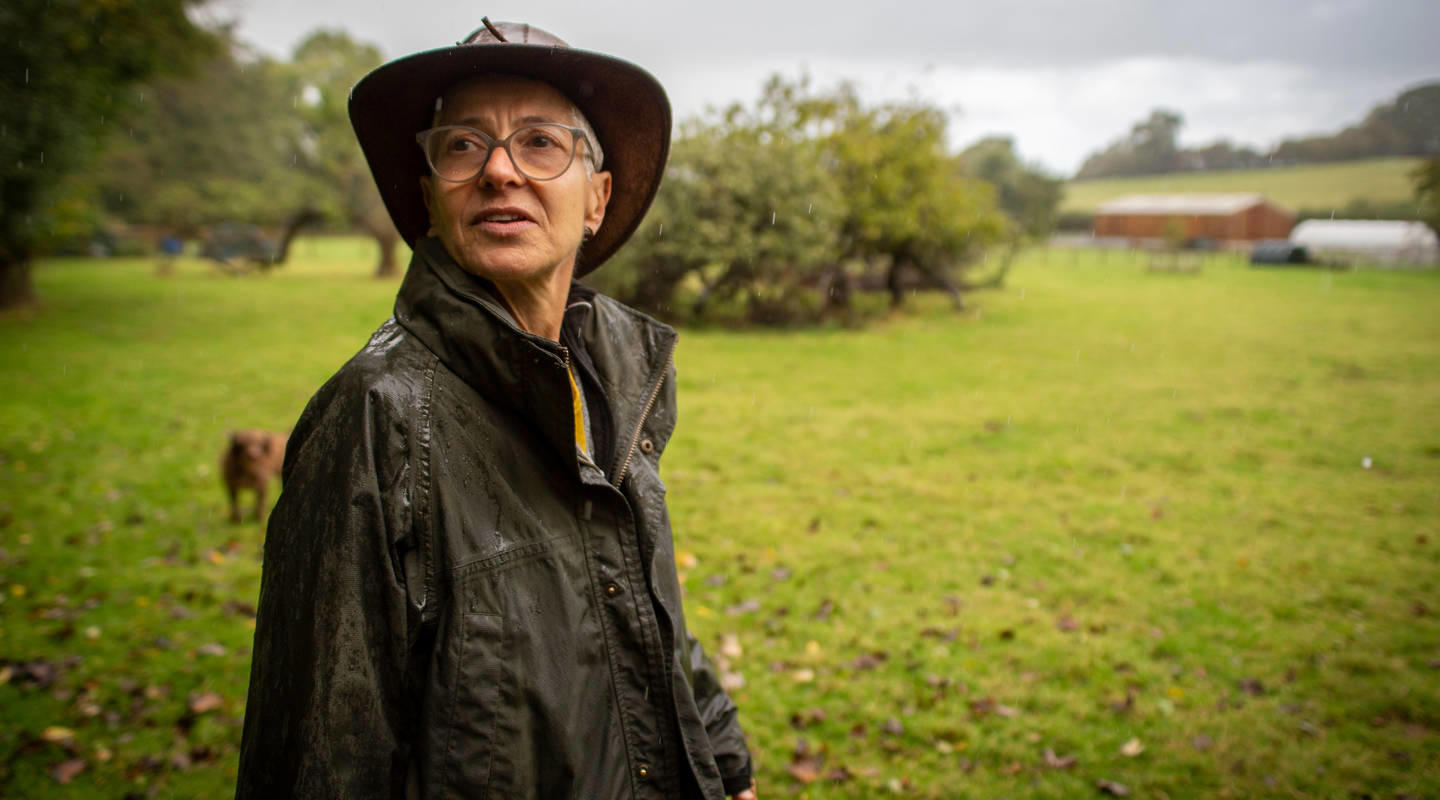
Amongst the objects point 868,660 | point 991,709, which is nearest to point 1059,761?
point 991,709

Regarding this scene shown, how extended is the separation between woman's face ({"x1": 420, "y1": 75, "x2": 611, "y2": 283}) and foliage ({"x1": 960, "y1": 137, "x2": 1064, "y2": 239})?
164 feet

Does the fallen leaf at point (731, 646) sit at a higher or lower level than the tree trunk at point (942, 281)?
lower

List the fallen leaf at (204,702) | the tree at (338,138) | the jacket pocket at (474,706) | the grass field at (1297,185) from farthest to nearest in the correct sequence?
the tree at (338,138), the grass field at (1297,185), the fallen leaf at (204,702), the jacket pocket at (474,706)

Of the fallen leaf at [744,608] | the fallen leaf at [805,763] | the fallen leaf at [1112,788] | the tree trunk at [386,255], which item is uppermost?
the tree trunk at [386,255]

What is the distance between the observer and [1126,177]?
73750 mm

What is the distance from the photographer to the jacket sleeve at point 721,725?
220 centimetres

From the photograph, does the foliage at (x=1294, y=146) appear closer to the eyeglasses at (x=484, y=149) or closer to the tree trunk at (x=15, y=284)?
the eyeglasses at (x=484, y=149)

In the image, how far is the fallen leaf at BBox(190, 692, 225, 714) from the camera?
4254 mm

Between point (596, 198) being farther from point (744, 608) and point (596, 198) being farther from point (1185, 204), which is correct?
point (1185, 204)

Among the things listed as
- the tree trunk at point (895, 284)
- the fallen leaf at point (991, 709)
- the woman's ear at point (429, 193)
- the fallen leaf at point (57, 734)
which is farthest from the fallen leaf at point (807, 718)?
the tree trunk at point (895, 284)

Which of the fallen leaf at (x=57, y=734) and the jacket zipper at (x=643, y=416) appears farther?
the fallen leaf at (x=57, y=734)

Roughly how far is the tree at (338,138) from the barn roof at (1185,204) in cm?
4958

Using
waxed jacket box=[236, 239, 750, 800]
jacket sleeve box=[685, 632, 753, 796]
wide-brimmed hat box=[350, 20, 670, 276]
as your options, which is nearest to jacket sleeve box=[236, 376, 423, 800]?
waxed jacket box=[236, 239, 750, 800]

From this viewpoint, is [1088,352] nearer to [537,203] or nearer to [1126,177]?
[537,203]
